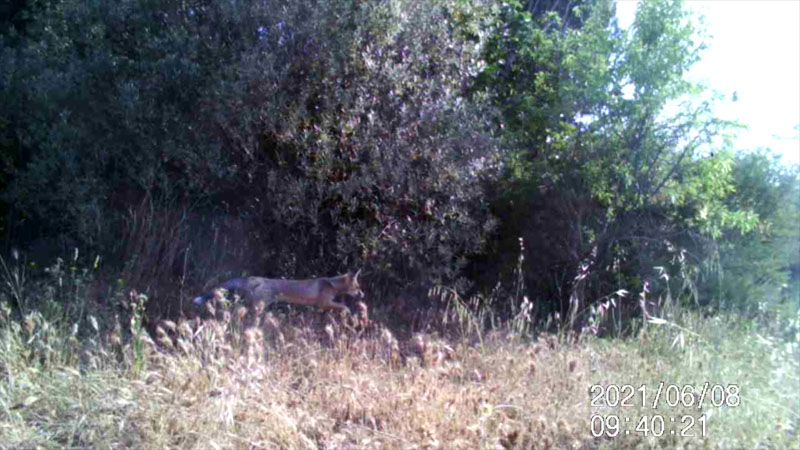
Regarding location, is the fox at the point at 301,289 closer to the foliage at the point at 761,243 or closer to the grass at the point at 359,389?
the grass at the point at 359,389

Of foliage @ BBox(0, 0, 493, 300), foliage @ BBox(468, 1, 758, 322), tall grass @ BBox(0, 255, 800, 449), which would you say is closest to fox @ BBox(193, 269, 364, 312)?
foliage @ BBox(0, 0, 493, 300)

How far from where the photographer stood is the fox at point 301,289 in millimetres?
7105

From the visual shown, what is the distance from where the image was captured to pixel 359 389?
205 inches

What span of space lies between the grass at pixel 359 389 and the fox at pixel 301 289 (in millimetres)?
816

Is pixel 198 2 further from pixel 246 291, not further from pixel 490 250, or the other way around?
pixel 490 250

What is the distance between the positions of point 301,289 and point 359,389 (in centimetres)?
215

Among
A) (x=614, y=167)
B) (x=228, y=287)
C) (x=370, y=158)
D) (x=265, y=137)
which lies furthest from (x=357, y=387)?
(x=614, y=167)

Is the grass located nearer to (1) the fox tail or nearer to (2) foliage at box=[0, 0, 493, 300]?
(1) the fox tail

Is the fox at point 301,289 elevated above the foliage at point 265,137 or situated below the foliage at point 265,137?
below

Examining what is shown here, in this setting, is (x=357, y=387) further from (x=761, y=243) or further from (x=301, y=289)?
(x=761, y=243)

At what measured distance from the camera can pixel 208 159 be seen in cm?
752

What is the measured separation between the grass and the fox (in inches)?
32.1

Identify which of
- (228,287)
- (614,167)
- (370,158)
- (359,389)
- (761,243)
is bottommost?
(359,389)

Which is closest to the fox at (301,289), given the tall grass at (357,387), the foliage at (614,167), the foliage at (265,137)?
the foliage at (265,137)
